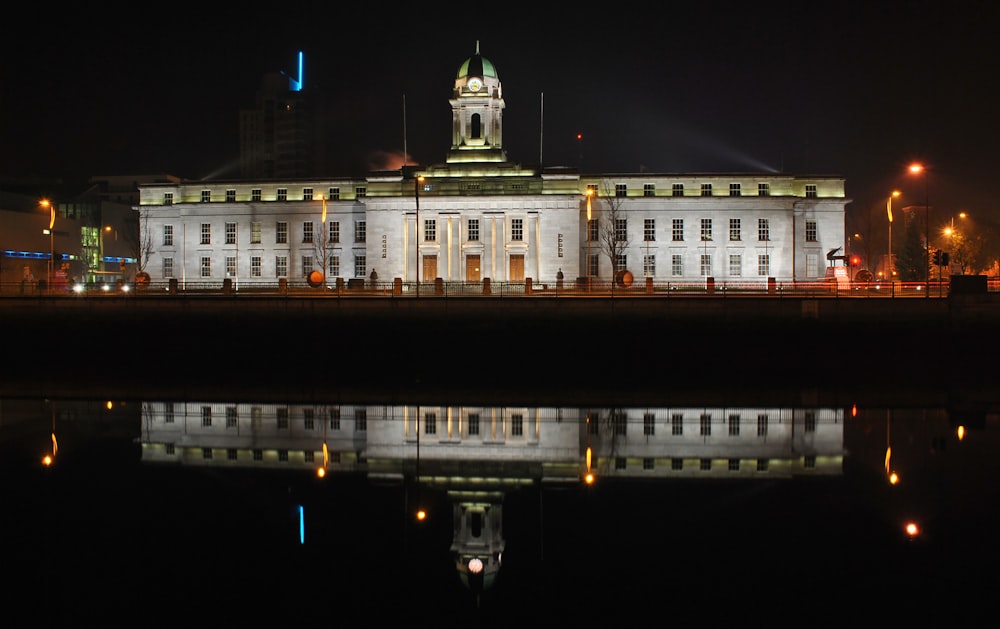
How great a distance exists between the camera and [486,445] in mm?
22609

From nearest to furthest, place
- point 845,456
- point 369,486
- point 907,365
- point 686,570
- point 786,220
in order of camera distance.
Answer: point 686,570
point 369,486
point 845,456
point 907,365
point 786,220

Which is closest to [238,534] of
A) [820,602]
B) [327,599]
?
[327,599]

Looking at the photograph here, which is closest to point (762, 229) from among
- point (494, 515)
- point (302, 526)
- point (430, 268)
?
point (430, 268)

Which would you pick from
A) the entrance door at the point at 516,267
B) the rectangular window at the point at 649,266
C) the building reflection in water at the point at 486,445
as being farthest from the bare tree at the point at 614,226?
the building reflection in water at the point at 486,445

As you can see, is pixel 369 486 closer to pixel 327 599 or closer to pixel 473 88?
pixel 327 599

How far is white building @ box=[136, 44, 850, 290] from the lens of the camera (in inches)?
2562

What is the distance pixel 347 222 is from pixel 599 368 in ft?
128

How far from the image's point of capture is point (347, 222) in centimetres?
7056

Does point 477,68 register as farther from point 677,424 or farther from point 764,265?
point 677,424

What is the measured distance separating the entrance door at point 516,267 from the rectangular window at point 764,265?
63.8ft

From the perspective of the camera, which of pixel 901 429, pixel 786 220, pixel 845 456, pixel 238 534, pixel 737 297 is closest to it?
pixel 238 534

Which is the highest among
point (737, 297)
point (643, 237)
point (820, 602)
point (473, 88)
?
point (473, 88)

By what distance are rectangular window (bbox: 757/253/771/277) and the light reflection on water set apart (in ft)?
134

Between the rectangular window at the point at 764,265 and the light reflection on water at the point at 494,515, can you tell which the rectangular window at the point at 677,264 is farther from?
the light reflection on water at the point at 494,515
